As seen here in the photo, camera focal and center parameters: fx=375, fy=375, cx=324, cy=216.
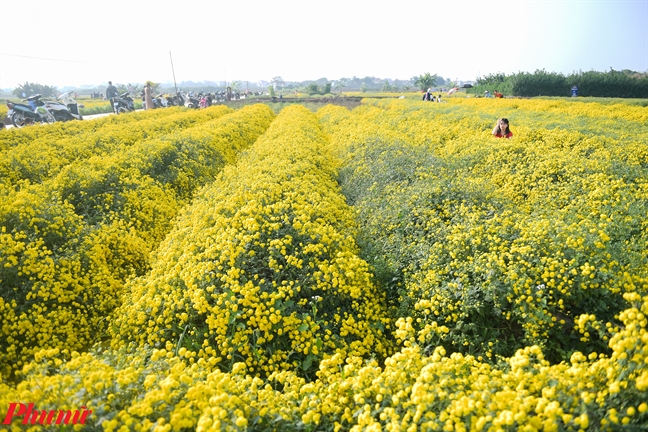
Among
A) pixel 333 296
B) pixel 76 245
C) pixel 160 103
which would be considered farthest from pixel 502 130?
pixel 160 103

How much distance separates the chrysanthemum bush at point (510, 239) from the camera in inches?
130

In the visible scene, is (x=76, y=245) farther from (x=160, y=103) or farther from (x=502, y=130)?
(x=160, y=103)

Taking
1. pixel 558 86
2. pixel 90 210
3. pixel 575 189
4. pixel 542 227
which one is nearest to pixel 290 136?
pixel 90 210

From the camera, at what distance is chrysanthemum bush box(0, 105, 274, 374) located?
3781 millimetres

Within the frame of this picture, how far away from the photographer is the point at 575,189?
19.9ft

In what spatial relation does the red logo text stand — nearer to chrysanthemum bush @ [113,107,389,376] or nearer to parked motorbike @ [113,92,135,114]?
chrysanthemum bush @ [113,107,389,376]

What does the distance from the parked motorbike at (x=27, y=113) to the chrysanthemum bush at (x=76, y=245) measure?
1466 centimetres

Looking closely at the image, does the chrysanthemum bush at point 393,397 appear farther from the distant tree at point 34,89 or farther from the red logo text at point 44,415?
the distant tree at point 34,89

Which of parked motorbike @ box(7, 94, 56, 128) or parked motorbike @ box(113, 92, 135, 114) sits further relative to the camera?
parked motorbike @ box(113, 92, 135, 114)

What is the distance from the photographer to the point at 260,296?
3.49 meters

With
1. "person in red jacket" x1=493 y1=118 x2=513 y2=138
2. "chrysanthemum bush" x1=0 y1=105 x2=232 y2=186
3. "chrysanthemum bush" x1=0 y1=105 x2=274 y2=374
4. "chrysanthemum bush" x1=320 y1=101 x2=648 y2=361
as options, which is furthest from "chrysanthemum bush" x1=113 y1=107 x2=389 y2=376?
"person in red jacket" x1=493 y1=118 x2=513 y2=138

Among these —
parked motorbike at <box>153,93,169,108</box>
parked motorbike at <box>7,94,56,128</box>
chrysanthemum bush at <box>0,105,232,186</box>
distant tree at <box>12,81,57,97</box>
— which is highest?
distant tree at <box>12,81,57,97</box>

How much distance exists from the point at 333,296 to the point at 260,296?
78 cm

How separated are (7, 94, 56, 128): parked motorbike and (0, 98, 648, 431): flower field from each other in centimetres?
1302
